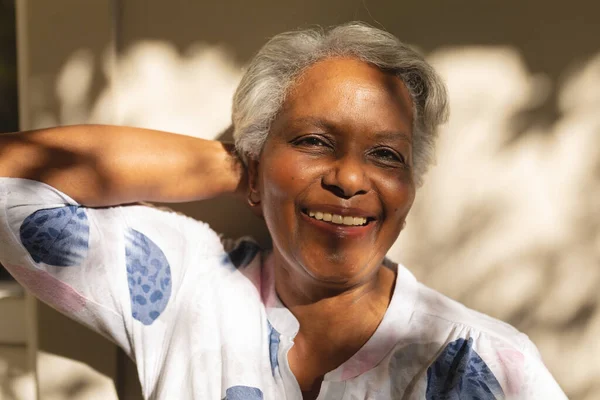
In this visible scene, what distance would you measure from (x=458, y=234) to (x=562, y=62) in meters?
0.64

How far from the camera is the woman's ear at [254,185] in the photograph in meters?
1.84

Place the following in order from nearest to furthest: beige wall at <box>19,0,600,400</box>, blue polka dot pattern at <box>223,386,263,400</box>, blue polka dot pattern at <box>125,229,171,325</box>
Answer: blue polka dot pattern at <box>223,386,263,400</box>, blue polka dot pattern at <box>125,229,171,325</box>, beige wall at <box>19,0,600,400</box>

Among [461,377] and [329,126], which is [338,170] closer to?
[329,126]

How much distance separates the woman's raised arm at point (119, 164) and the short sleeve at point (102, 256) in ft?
0.16

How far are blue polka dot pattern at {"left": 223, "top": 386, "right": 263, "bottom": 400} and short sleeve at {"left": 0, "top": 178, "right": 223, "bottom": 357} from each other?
289 millimetres

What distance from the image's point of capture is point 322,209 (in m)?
1.63

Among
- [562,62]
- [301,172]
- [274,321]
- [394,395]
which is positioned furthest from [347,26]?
[394,395]

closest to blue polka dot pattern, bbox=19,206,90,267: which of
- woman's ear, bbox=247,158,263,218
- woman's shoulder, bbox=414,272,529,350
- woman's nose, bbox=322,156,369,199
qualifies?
woman's ear, bbox=247,158,263,218

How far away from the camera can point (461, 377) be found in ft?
5.36

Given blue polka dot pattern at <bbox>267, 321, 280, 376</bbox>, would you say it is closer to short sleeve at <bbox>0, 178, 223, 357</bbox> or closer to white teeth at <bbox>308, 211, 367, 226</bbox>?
short sleeve at <bbox>0, 178, 223, 357</bbox>

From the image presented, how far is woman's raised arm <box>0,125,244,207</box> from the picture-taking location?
66.5 inches

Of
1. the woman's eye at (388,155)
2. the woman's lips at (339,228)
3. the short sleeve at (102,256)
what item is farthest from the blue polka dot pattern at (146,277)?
the woman's eye at (388,155)

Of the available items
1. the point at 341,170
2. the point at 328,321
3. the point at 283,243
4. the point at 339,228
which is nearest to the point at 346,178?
the point at 341,170

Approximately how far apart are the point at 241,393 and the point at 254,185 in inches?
23.5
